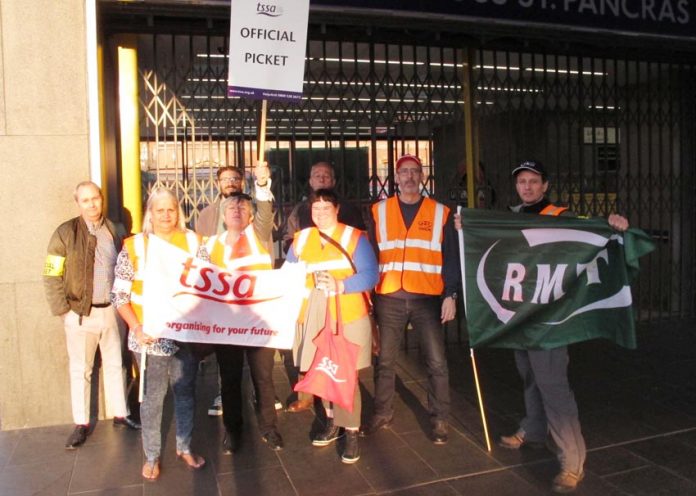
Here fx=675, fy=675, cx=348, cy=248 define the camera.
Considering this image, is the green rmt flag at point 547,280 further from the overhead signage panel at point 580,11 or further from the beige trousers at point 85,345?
the beige trousers at point 85,345

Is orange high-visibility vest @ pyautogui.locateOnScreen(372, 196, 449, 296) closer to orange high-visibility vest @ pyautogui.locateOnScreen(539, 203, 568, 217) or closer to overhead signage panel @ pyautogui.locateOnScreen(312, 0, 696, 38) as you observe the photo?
orange high-visibility vest @ pyautogui.locateOnScreen(539, 203, 568, 217)

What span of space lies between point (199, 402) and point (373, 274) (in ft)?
7.43

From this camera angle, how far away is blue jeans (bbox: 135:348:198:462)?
425 centimetres

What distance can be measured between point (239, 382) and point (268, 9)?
8.64ft

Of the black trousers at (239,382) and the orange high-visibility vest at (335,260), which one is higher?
the orange high-visibility vest at (335,260)

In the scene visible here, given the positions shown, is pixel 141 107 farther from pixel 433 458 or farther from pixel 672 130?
pixel 672 130

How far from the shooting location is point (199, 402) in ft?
19.1

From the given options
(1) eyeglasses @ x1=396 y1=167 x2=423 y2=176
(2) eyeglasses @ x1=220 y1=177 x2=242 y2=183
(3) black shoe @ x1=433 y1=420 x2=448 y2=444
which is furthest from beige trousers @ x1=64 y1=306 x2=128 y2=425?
(3) black shoe @ x1=433 y1=420 x2=448 y2=444

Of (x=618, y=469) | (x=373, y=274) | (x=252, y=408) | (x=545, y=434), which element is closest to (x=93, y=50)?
(x=373, y=274)

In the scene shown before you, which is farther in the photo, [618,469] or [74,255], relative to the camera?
[74,255]

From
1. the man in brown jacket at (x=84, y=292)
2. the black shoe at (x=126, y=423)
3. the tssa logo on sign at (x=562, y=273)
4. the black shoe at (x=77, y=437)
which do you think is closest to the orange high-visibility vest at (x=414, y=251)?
the tssa logo on sign at (x=562, y=273)

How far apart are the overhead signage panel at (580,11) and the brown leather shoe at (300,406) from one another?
3.37 meters

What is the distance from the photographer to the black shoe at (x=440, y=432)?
15.8 feet

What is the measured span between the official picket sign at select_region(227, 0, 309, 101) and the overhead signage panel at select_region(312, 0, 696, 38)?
1049 mm
